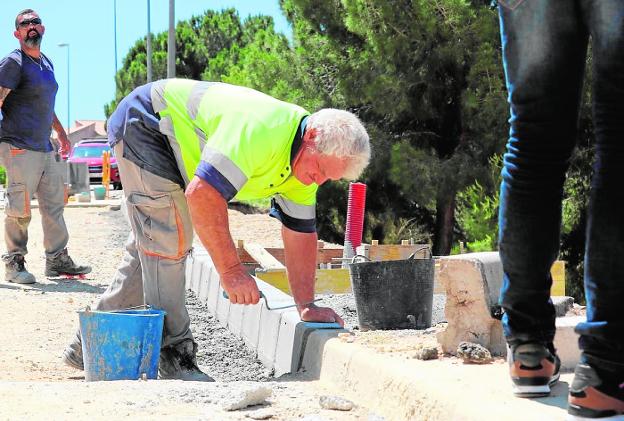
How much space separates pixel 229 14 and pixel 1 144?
161ft

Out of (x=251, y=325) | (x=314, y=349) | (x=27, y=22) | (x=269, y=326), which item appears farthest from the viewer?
(x=27, y=22)

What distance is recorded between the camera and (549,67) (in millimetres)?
2980

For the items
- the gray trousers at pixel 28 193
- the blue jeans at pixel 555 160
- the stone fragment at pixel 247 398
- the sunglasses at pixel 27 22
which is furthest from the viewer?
the sunglasses at pixel 27 22

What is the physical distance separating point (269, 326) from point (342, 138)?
190 centimetres

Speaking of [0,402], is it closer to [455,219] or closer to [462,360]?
[462,360]

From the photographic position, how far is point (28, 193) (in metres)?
9.18

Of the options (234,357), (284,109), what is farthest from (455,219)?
(284,109)

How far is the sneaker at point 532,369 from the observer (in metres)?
3.22

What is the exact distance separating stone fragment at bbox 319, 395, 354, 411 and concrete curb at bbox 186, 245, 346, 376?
920 millimetres

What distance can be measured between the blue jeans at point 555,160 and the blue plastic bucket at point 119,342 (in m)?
2.13

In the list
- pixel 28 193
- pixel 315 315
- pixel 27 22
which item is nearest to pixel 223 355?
pixel 315 315

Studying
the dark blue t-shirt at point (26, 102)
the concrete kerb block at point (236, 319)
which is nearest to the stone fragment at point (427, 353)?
the concrete kerb block at point (236, 319)

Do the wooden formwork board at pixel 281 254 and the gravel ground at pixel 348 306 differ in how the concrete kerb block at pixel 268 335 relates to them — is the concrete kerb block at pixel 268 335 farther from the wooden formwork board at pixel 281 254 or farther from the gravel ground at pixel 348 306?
the wooden formwork board at pixel 281 254

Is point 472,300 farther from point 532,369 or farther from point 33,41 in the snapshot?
point 33,41
